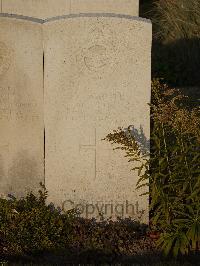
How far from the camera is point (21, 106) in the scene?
491 cm

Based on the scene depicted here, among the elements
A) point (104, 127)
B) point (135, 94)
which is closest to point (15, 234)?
point (104, 127)

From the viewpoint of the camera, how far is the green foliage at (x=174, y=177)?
4.41m

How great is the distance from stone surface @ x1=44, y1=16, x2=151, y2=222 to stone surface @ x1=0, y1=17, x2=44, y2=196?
0.10 meters

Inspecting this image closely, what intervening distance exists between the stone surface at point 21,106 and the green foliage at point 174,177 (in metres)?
0.64

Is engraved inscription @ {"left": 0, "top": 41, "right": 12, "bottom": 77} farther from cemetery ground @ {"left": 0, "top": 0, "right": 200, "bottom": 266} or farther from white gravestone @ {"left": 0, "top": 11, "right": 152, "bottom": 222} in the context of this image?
cemetery ground @ {"left": 0, "top": 0, "right": 200, "bottom": 266}

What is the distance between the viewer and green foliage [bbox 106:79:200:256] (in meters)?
4.41

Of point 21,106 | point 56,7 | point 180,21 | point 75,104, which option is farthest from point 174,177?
point 180,21

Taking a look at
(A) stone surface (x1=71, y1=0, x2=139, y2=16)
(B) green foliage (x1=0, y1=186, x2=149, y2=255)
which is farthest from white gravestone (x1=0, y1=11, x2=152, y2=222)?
(A) stone surface (x1=71, y1=0, x2=139, y2=16)

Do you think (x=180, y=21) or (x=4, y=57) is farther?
(x=180, y=21)

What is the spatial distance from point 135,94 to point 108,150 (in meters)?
0.49

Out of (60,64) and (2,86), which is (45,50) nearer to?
(60,64)

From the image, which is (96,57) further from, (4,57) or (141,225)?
(141,225)

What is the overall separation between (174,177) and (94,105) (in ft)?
2.72

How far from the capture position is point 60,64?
4.73 meters
